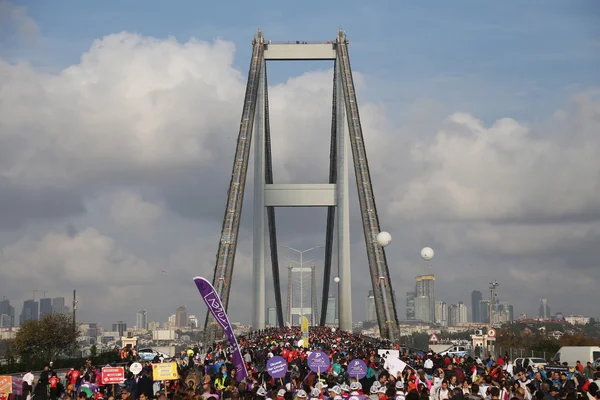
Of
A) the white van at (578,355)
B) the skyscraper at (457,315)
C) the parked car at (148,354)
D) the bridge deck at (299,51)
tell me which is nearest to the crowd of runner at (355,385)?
the white van at (578,355)

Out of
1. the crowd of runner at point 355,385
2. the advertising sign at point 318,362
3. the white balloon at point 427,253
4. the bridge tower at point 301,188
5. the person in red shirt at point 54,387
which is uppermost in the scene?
the bridge tower at point 301,188

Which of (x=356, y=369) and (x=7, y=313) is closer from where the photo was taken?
(x=356, y=369)

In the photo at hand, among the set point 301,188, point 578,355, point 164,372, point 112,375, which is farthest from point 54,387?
point 301,188

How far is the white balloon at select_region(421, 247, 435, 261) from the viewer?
26047 millimetres

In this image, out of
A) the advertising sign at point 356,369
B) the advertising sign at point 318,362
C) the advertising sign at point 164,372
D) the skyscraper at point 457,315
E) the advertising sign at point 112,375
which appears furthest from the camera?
the skyscraper at point 457,315

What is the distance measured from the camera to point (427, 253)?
2605 centimetres

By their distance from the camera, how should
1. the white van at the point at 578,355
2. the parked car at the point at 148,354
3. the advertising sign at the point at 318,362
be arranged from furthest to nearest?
1. the parked car at the point at 148,354
2. the white van at the point at 578,355
3. the advertising sign at the point at 318,362

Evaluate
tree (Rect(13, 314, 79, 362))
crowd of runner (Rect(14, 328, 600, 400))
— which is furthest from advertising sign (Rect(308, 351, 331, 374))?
tree (Rect(13, 314, 79, 362))

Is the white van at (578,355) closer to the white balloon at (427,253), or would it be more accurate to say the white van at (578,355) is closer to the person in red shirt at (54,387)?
the white balloon at (427,253)

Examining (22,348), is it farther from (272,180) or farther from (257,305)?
(272,180)

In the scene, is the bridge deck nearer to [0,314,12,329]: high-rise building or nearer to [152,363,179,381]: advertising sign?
[152,363,179,381]: advertising sign

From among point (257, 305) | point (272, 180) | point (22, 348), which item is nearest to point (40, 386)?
point (22, 348)

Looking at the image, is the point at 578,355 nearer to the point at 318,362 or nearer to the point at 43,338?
the point at 318,362

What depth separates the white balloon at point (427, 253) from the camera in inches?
1025
